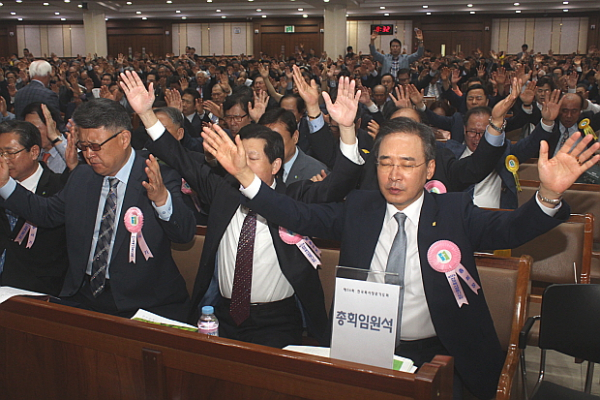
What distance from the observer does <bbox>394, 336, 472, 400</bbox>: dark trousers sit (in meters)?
2.02

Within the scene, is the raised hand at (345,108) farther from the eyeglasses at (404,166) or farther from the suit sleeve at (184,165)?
the suit sleeve at (184,165)

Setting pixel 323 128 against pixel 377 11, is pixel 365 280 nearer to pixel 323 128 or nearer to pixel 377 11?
pixel 323 128

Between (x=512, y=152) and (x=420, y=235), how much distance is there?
2538 millimetres

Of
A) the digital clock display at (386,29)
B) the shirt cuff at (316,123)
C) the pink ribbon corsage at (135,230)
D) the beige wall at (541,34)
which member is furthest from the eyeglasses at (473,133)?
the beige wall at (541,34)

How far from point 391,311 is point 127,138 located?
1.66 meters

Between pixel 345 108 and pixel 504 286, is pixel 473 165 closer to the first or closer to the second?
pixel 504 286

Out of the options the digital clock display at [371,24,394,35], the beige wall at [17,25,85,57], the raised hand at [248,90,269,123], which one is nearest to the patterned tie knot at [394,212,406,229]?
the raised hand at [248,90,269,123]

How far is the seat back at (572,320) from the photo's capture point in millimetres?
2055

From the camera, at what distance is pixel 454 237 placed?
2.01 meters

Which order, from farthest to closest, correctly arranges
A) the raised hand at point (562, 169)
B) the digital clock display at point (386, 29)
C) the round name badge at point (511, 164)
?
the digital clock display at point (386, 29) → the round name badge at point (511, 164) → the raised hand at point (562, 169)

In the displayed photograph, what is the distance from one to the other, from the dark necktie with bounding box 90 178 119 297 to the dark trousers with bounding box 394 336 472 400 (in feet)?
4.44

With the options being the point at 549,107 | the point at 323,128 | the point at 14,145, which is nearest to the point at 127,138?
the point at 14,145

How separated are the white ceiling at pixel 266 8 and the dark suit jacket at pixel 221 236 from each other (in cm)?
1622

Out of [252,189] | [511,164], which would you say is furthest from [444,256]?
[511,164]
